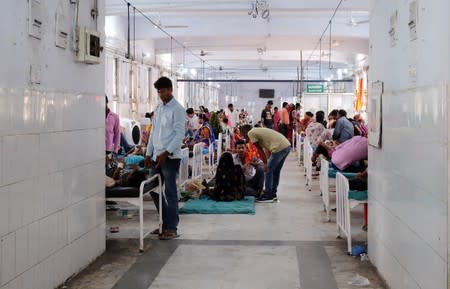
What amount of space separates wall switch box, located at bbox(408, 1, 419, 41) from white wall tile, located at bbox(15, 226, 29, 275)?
271 centimetres

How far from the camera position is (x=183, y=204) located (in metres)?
9.12

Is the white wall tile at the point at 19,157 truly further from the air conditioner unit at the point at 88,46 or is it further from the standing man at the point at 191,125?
the standing man at the point at 191,125

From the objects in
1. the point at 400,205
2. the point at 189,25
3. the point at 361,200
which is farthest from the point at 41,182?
the point at 189,25

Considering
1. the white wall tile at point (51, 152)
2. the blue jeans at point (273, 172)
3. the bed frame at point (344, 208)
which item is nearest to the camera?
the white wall tile at point (51, 152)

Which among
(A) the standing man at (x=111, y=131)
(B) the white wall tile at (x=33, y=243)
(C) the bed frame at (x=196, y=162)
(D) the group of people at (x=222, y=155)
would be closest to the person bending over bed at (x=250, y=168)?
(D) the group of people at (x=222, y=155)

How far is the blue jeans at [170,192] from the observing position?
6.63m

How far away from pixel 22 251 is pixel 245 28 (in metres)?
13.5

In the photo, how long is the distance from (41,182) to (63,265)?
84 centimetres

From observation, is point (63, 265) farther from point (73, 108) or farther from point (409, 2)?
point (409, 2)

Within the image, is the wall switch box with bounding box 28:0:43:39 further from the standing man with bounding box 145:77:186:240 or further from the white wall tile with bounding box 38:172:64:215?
the standing man with bounding box 145:77:186:240

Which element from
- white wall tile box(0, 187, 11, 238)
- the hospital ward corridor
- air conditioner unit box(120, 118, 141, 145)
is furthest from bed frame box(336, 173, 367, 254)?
air conditioner unit box(120, 118, 141, 145)

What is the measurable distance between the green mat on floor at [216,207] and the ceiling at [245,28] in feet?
16.7

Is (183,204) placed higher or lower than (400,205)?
lower

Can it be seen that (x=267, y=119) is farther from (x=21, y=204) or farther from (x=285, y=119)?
(x=21, y=204)
